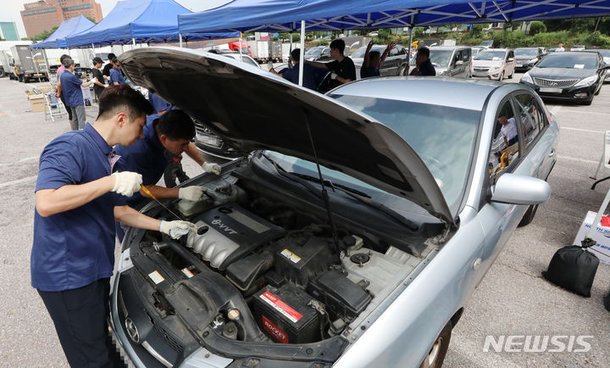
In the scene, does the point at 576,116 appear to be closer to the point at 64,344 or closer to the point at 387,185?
the point at 387,185

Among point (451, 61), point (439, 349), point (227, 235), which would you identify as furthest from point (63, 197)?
point (451, 61)

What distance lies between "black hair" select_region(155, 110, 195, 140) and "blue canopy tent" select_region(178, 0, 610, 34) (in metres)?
2.48

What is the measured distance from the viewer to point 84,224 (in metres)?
1.49

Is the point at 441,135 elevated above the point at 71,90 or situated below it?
above

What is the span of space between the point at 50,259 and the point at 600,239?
386 cm

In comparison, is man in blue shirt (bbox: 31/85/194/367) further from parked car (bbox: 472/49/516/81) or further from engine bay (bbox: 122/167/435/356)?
parked car (bbox: 472/49/516/81)

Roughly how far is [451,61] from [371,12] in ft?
25.1

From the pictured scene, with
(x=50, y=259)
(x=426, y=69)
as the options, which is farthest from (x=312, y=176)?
(x=426, y=69)

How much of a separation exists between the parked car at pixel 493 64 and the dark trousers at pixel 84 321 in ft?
48.7

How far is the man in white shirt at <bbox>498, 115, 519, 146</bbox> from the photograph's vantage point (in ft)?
7.34

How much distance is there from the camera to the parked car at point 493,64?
43.8ft

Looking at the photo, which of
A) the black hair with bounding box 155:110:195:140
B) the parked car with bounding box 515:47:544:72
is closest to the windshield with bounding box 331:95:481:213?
the black hair with bounding box 155:110:195:140

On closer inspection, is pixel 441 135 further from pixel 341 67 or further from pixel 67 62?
pixel 67 62

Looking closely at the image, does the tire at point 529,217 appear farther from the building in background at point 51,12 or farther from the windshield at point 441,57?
the building in background at point 51,12
